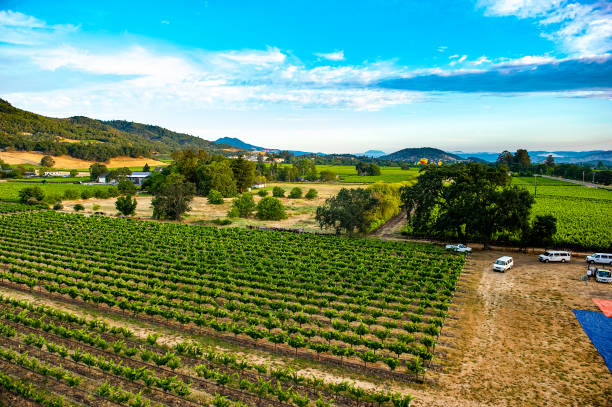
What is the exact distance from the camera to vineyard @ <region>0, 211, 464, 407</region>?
16469 millimetres

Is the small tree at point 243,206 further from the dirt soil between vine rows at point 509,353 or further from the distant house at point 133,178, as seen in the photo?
the distant house at point 133,178

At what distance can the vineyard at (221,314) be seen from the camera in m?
Result: 16.5

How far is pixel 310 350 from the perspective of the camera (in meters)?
20.3

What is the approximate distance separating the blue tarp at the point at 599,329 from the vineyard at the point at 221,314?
820cm

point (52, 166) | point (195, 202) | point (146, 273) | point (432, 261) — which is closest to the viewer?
point (146, 273)

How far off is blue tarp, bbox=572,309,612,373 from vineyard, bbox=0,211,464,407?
8.20 meters

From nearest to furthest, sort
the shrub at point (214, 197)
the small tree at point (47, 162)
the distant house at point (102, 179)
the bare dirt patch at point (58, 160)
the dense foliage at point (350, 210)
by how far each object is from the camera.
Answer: the dense foliage at point (350, 210)
the shrub at point (214, 197)
the distant house at point (102, 179)
the small tree at point (47, 162)
the bare dirt patch at point (58, 160)

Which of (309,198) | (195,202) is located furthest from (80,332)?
(309,198)

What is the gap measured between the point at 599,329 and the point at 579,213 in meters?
49.2

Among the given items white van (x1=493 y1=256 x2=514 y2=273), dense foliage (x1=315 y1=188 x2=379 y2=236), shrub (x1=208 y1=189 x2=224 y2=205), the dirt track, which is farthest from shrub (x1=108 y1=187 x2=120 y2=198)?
white van (x1=493 y1=256 x2=514 y2=273)

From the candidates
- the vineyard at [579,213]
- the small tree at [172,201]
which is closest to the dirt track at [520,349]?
the vineyard at [579,213]

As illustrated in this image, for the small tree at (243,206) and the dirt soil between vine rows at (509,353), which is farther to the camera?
the small tree at (243,206)

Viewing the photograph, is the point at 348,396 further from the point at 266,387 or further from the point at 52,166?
the point at 52,166

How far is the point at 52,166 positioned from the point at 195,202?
372ft
